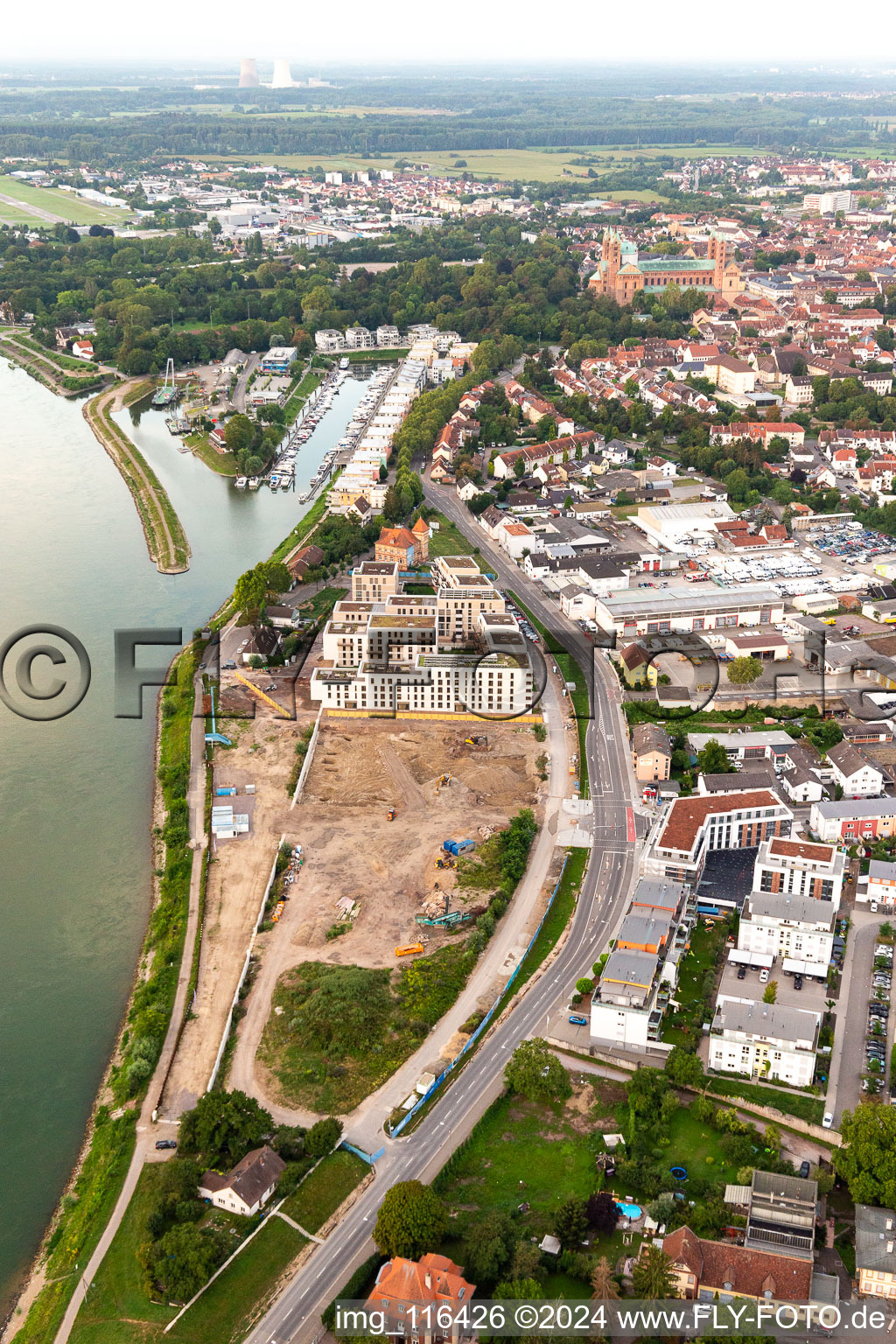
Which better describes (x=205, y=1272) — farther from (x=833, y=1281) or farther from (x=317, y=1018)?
(x=833, y=1281)

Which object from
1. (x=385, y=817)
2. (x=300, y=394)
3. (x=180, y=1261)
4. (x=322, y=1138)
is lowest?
(x=180, y=1261)

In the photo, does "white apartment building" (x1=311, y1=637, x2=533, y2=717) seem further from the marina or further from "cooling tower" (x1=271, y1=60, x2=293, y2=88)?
"cooling tower" (x1=271, y1=60, x2=293, y2=88)

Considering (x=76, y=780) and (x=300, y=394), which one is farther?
(x=300, y=394)

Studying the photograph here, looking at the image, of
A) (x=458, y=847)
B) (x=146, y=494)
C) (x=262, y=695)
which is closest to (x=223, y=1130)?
(x=458, y=847)

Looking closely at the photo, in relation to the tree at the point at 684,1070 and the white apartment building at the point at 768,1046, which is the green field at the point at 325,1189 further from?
the white apartment building at the point at 768,1046

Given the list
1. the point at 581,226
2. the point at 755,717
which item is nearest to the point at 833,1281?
the point at 755,717

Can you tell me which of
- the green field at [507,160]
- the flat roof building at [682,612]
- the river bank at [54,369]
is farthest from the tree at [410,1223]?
the green field at [507,160]

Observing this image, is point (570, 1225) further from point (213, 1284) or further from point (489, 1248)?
point (213, 1284)

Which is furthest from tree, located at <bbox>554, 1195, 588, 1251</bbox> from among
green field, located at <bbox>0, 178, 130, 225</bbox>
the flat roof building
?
green field, located at <bbox>0, 178, 130, 225</bbox>
